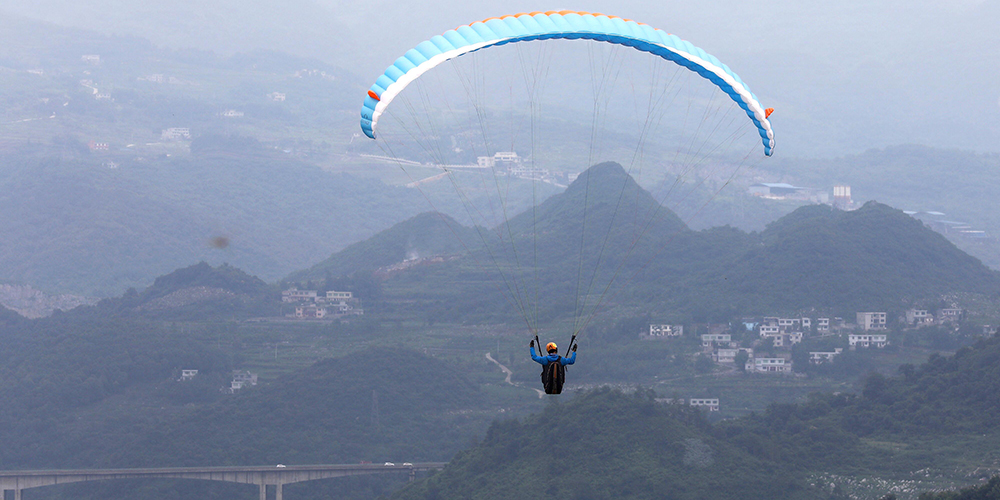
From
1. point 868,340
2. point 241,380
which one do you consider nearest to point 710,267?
point 868,340

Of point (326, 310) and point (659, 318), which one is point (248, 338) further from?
point (659, 318)

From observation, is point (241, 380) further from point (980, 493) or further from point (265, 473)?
point (980, 493)

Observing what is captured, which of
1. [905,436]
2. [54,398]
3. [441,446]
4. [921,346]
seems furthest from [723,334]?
[54,398]

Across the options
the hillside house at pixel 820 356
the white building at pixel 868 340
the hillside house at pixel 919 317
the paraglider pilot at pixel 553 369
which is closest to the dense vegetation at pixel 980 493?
the paraglider pilot at pixel 553 369

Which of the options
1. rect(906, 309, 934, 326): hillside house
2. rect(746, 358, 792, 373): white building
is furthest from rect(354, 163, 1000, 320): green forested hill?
rect(746, 358, 792, 373): white building

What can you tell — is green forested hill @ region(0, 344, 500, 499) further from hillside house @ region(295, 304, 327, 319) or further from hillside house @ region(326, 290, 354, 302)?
hillside house @ region(326, 290, 354, 302)

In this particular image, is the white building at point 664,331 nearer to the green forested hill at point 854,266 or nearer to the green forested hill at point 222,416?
the green forested hill at point 854,266
